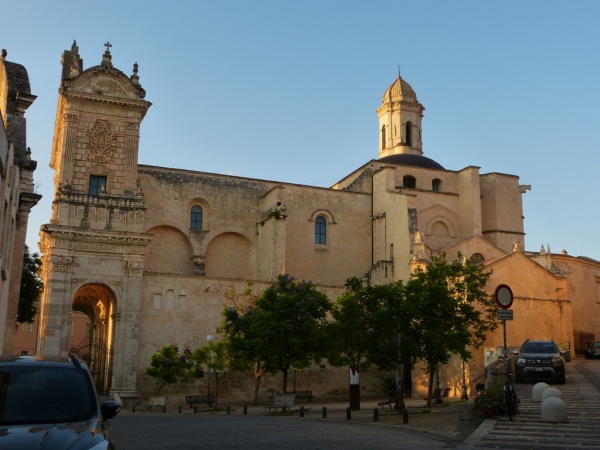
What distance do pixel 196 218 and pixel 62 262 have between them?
1015 cm

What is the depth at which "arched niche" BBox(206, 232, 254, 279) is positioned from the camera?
39.1 metres

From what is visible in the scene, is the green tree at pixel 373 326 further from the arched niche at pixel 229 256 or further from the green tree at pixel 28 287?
the arched niche at pixel 229 256

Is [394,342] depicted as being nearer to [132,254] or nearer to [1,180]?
[1,180]

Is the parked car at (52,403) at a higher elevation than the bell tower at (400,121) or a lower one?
lower

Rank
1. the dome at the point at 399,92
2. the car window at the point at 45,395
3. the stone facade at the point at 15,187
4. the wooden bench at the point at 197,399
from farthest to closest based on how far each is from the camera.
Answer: the dome at the point at 399,92
the wooden bench at the point at 197,399
the stone facade at the point at 15,187
the car window at the point at 45,395

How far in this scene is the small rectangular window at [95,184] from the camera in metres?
32.2

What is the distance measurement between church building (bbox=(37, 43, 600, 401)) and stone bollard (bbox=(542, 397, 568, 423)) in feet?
31.3

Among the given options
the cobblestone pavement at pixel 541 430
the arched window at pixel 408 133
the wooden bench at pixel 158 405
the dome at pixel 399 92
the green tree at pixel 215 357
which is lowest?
the wooden bench at pixel 158 405

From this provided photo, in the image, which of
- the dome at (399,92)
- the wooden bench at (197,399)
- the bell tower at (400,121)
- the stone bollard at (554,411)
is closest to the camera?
the stone bollard at (554,411)

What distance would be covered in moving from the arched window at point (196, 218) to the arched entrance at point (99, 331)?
6682 mm

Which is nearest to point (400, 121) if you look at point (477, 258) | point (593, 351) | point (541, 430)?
point (477, 258)

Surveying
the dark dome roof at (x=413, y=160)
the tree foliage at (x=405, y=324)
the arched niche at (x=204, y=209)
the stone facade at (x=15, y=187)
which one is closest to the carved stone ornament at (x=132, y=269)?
the arched niche at (x=204, y=209)

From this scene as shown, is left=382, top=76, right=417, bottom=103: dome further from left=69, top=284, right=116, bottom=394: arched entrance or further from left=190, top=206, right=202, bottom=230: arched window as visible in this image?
left=69, top=284, right=116, bottom=394: arched entrance

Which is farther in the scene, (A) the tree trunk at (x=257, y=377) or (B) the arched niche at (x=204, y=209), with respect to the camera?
(B) the arched niche at (x=204, y=209)
